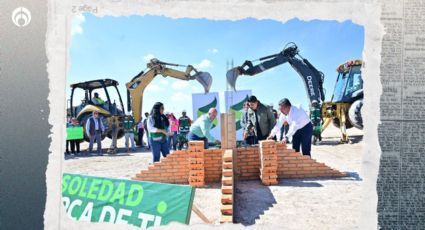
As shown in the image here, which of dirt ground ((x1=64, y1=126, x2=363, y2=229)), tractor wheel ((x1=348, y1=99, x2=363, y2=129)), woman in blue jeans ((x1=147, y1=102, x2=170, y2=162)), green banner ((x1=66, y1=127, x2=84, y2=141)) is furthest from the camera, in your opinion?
green banner ((x1=66, y1=127, x2=84, y2=141))

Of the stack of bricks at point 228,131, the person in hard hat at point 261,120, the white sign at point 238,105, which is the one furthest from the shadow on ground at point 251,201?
the white sign at point 238,105

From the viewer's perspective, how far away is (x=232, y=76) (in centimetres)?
800

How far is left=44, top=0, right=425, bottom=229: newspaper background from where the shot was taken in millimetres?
2270

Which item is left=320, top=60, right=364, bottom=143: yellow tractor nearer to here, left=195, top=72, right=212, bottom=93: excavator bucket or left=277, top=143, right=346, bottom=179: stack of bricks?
left=277, top=143, right=346, bottom=179: stack of bricks

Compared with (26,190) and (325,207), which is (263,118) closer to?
(325,207)

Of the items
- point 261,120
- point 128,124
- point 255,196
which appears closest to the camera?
point 255,196

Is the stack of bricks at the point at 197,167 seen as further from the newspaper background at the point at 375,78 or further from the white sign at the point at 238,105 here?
the white sign at the point at 238,105

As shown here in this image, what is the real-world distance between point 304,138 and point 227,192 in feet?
→ 6.44

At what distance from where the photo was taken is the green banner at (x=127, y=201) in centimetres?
232

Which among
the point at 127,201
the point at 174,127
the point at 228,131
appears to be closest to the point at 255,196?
the point at 228,131

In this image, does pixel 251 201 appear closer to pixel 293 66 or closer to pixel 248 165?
pixel 248 165

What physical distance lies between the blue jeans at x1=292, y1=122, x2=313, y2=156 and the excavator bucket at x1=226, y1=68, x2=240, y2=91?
357cm

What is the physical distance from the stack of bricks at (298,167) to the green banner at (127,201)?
229 cm

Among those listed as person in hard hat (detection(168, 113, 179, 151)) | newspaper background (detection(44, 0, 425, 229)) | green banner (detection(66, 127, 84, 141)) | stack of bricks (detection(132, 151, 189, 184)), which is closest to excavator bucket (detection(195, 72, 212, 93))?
person in hard hat (detection(168, 113, 179, 151))
